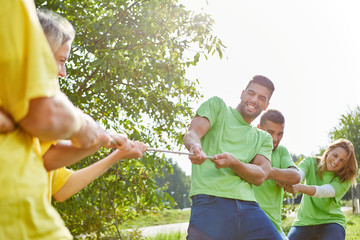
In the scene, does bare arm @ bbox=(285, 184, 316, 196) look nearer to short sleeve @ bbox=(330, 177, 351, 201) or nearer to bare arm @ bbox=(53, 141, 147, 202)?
short sleeve @ bbox=(330, 177, 351, 201)

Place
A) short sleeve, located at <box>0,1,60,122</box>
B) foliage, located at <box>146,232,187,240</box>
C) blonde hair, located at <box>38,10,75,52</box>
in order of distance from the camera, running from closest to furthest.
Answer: short sleeve, located at <box>0,1,60,122</box> < blonde hair, located at <box>38,10,75,52</box> < foliage, located at <box>146,232,187,240</box>

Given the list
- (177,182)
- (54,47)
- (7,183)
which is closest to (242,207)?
(54,47)

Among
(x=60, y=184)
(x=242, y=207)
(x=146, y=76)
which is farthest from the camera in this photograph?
(x=146, y=76)

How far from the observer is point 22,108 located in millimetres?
1018

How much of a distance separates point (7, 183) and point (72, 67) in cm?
473

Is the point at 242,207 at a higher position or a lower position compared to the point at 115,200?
higher

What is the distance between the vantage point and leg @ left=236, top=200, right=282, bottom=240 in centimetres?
287

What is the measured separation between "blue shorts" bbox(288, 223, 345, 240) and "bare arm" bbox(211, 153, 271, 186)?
1.81m

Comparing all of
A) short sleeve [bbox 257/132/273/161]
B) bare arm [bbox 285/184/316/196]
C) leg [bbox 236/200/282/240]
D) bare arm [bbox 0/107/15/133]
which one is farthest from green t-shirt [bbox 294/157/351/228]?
bare arm [bbox 0/107/15/133]

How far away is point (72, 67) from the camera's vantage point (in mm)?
5637

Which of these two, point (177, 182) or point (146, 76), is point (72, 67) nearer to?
point (146, 76)

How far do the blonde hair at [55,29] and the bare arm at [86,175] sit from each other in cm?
48

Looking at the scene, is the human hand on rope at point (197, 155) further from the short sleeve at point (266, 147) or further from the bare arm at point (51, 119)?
the bare arm at point (51, 119)

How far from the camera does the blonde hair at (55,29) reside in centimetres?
138
